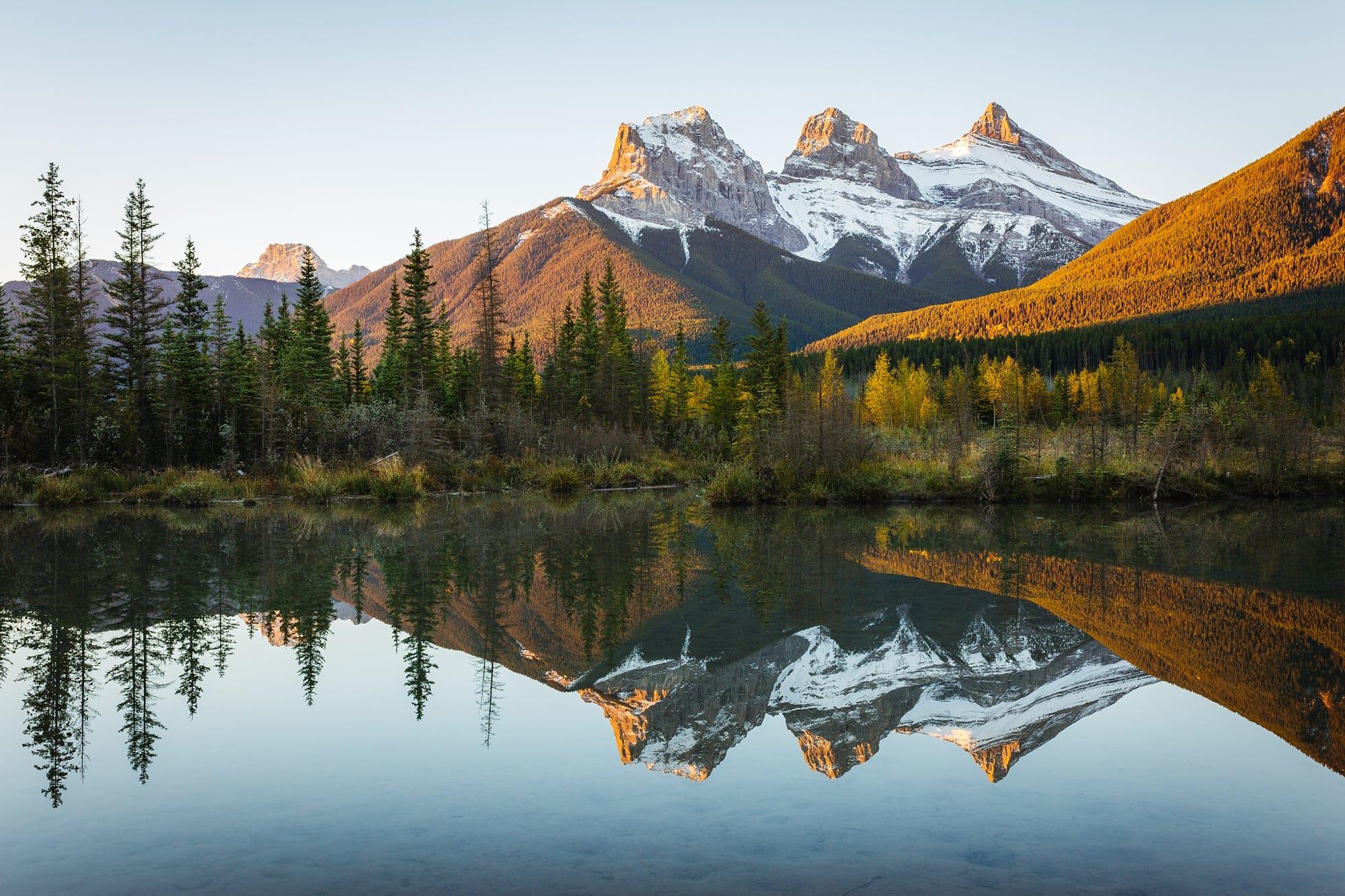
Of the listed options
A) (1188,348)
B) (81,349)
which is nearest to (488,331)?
(81,349)

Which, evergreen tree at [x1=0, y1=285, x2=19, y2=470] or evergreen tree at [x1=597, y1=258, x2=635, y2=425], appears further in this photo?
evergreen tree at [x1=597, y1=258, x2=635, y2=425]

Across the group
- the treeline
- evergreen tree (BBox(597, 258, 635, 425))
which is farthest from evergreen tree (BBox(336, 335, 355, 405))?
the treeline

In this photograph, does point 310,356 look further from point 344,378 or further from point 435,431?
point 435,431

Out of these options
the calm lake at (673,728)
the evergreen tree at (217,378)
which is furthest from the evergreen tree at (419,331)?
the calm lake at (673,728)

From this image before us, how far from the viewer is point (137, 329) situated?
31781mm

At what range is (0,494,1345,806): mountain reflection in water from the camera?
6.13 metres

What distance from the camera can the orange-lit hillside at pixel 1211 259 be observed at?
105 meters

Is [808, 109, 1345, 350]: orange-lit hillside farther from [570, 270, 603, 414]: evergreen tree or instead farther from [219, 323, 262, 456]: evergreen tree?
[219, 323, 262, 456]: evergreen tree

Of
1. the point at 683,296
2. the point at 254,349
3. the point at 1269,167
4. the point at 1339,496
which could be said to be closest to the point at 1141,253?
the point at 1269,167

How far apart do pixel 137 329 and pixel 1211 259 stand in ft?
402

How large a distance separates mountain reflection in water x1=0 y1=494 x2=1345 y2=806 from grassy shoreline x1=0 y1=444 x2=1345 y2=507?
9050mm

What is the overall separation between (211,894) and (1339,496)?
34.4 metres

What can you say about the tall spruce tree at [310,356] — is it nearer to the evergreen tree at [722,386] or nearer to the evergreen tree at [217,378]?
the evergreen tree at [217,378]

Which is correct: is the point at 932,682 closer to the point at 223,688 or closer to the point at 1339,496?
the point at 223,688
